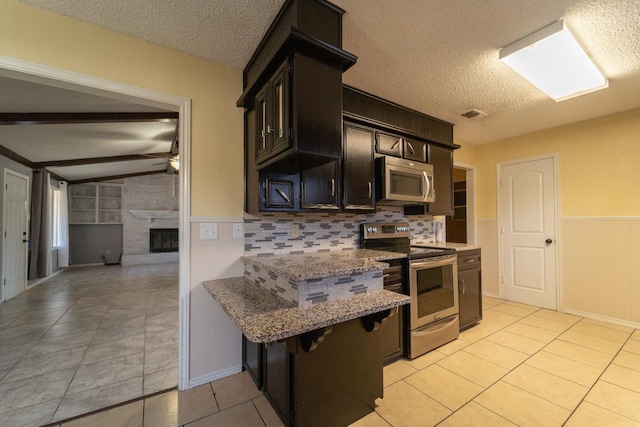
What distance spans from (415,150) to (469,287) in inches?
62.9

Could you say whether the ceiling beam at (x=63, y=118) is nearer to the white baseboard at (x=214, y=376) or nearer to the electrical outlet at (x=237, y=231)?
the electrical outlet at (x=237, y=231)

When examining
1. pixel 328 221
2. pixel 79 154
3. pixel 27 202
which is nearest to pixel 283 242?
pixel 328 221

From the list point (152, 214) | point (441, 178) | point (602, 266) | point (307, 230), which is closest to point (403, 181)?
point (441, 178)

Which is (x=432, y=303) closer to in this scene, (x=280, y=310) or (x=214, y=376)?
(x=280, y=310)

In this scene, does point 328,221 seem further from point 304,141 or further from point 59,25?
point 59,25

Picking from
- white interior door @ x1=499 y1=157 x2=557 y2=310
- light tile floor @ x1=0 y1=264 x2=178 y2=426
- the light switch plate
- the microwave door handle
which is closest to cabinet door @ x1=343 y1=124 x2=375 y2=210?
the microwave door handle

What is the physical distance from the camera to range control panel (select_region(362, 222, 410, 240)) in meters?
2.77

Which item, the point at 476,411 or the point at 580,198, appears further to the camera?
the point at 580,198

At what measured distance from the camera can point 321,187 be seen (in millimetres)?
2125

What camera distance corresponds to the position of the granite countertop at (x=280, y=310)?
112 cm

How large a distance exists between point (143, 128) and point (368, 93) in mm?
3161

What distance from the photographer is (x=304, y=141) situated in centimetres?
144

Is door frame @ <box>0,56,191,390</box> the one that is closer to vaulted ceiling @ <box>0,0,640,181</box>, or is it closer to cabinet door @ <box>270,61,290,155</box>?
vaulted ceiling @ <box>0,0,640,181</box>

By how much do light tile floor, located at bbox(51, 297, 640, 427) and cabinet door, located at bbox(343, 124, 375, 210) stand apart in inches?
55.7
